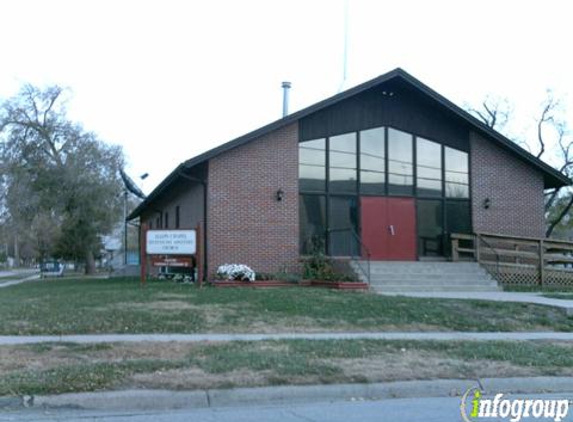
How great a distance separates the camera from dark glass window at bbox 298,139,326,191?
2012cm

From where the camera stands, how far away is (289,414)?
22.4 ft

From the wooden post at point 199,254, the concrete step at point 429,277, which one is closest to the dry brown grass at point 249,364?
the wooden post at point 199,254

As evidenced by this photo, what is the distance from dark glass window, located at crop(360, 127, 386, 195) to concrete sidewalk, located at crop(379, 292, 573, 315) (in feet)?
15.0

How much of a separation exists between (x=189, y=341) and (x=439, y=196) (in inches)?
536

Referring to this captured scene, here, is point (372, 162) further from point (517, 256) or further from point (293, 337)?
point (293, 337)

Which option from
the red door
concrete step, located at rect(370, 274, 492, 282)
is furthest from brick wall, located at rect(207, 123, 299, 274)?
concrete step, located at rect(370, 274, 492, 282)

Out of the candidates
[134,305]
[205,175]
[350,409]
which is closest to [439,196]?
[205,175]

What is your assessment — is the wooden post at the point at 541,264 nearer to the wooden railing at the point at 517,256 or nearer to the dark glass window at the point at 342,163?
the wooden railing at the point at 517,256

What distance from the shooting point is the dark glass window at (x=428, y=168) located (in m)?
21.6

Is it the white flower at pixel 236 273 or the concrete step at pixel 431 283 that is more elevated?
the white flower at pixel 236 273

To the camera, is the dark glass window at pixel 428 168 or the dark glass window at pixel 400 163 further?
the dark glass window at pixel 428 168

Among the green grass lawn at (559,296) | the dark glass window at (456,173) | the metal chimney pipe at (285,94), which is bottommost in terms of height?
the green grass lawn at (559,296)

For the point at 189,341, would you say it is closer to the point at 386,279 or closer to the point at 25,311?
the point at 25,311

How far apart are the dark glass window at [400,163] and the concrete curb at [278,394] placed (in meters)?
13.3
